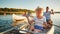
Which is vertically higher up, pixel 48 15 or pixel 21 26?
pixel 48 15

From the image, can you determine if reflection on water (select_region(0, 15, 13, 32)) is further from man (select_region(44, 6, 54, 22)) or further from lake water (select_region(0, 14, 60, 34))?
man (select_region(44, 6, 54, 22))

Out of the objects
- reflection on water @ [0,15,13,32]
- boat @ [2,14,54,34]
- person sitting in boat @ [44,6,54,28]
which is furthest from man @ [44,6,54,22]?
reflection on water @ [0,15,13,32]

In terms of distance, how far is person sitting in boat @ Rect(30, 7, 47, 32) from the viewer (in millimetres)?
1809

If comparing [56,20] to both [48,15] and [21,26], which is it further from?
[21,26]

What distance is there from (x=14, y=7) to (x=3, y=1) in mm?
162

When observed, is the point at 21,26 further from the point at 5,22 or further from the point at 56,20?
the point at 56,20

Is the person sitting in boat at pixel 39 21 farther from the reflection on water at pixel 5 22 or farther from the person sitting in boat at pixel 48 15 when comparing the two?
the reflection on water at pixel 5 22

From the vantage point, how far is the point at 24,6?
73.0 inches

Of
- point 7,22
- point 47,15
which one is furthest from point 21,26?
point 47,15

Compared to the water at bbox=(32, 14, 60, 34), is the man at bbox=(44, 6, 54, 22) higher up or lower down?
higher up

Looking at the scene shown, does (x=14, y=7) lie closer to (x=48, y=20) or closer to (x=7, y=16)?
(x=7, y=16)

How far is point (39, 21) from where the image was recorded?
1821 mm

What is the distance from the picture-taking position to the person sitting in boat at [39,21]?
5.93 ft

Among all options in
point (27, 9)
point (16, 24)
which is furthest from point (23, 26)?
point (27, 9)
